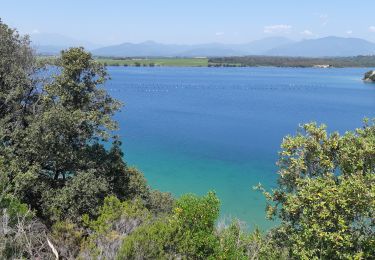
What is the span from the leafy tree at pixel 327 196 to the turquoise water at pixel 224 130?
16.8 meters

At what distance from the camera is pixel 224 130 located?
223 feet

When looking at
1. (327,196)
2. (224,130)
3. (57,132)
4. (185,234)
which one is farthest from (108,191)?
(224,130)

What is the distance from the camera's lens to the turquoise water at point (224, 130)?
41156 millimetres

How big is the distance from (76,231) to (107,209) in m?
1.74

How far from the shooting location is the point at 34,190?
18.5 metres

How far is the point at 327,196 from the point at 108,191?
10.7 metres

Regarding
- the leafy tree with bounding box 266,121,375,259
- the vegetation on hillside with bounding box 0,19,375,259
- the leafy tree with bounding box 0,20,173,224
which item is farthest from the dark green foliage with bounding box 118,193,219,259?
the leafy tree with bounding box 0,20,173,224

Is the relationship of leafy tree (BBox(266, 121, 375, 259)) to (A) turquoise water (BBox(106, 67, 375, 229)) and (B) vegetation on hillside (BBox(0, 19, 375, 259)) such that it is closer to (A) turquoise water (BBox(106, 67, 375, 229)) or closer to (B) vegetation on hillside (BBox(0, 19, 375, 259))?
(B) vegetation on hillside (BBox(0, 19, 375, 259))

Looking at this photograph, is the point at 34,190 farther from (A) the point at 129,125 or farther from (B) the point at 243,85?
(B) the point at 243,85

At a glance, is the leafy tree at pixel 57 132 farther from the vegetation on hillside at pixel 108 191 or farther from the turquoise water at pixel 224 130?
the turquoise water at pixel 224 130

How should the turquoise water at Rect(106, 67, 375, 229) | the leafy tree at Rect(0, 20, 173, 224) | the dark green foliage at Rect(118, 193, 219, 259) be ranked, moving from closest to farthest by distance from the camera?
1. the dark green foliage at Rect(118, 193, 219, 259)
2. the leafy tree at Rect(0, 20, 173, 224)
3. the turquoise water at Rect(106, 67, 375, 229)

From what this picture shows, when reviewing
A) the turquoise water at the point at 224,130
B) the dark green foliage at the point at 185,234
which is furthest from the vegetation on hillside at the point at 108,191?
the turquoise water at the point at 224,130

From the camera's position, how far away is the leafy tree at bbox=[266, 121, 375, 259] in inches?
470

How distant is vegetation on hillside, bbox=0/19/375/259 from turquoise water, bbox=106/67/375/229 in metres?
14.4
